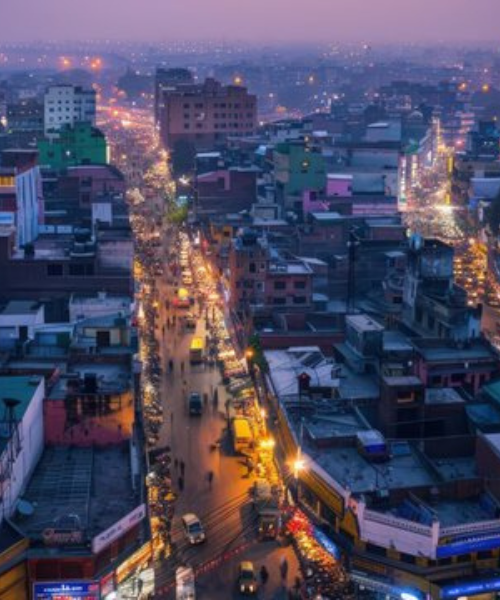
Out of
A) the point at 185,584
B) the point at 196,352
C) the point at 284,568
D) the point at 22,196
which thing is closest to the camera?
the point at 185,584

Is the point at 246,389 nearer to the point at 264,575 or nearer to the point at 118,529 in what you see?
the point at 264,575

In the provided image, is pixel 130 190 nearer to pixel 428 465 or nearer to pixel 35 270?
pixel 35 270

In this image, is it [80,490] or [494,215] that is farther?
[494,215]

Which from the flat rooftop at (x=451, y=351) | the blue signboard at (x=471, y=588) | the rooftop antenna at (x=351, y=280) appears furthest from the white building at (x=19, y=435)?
the rooftop antenna at (x=351, y=280)

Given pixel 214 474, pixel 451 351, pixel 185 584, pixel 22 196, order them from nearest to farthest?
pixel 185 584, pixel 214 474, pixel 451 351, pixel 22 196

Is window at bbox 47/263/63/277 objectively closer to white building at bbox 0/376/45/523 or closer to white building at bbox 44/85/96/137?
white building at bbox 0/376/45/523

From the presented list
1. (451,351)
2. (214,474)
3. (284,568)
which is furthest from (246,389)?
(284,568)
